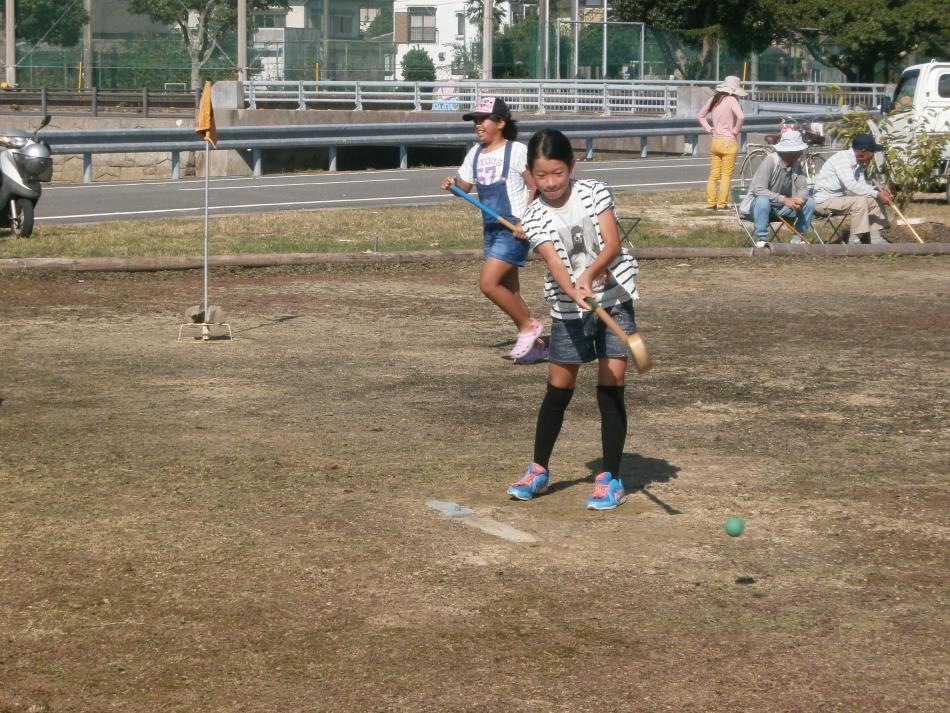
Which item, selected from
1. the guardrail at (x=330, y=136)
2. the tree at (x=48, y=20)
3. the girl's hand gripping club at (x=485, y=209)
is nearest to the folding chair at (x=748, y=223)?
the guardrail at (x=330, y=136)

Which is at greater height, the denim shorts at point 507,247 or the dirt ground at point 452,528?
the denim shorts at point 507,247

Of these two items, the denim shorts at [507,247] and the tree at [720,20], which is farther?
the tree at [720,20]

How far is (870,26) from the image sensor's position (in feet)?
184

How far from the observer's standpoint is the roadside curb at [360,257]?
13.1m

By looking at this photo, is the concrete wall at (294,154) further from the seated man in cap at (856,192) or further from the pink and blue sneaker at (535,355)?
the pink and blue sneaker at (535,355)

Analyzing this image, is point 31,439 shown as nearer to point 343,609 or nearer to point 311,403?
point 311,403

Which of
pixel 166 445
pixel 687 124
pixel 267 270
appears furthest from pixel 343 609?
pixel 687 124

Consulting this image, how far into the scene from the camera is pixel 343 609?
192 inches

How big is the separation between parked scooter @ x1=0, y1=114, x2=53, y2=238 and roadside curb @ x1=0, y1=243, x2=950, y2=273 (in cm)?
226

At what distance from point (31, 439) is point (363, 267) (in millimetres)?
6828

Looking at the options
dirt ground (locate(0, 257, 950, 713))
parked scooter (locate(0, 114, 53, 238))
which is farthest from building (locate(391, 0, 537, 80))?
dirt ground (locate(0, 257, 950, 713))

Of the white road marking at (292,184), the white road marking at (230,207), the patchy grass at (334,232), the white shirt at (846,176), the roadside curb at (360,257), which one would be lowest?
the roadside curb at (360,257)

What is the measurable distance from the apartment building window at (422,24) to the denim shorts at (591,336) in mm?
42799

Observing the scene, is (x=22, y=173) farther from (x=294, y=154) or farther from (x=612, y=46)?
(x=612, y=46)
